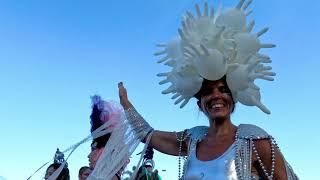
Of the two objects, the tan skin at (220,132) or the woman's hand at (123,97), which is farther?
the woman's hand at (123,97)

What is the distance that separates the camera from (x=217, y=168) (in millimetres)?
2766

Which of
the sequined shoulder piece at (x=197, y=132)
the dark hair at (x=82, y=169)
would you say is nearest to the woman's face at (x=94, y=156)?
the dark hair at (x=82, y=169)

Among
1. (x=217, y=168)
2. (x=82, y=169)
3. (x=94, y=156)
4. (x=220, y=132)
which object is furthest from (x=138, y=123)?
(x=82, y=169)

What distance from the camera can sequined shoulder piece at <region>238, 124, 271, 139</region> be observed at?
285 cm

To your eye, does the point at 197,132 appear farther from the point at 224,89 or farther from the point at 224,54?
the point at 224,54

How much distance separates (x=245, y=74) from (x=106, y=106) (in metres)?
2.10

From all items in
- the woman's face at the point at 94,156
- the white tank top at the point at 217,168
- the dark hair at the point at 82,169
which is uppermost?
the woman's face at the point at 94,156

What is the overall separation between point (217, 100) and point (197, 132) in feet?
1.12

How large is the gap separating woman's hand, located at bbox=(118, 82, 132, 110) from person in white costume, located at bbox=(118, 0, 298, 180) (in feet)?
1.26

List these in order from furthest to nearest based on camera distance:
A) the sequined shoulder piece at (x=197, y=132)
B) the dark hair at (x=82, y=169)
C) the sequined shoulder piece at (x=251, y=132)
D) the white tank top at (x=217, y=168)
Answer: the dark hair at (x=82, y=169) < the sequined shoulder piece at (x=197, y=132) < the sequined shoulder piece at (x=251, y=132) < the white tank top at (x=217, y=168)

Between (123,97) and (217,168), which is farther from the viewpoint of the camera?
(123,97)

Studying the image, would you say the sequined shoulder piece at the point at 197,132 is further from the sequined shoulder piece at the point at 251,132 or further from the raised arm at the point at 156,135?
the sequined shoulder piece at the point at 251,132

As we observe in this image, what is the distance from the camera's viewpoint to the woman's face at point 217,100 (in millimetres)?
2912

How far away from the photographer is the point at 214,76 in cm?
288
